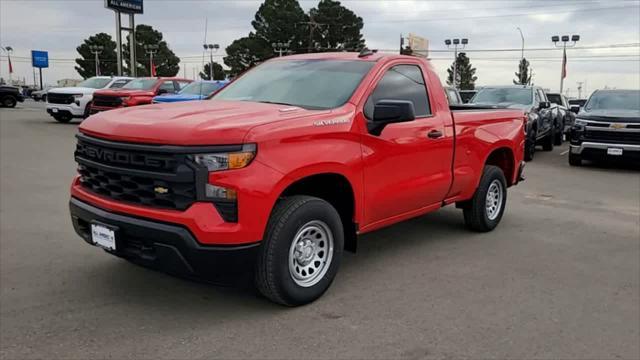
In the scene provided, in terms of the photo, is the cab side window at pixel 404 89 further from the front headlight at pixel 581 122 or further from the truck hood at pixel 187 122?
the front headlight at pixel 581 122

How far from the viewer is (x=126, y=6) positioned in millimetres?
35562

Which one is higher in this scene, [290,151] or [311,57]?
[311,57]

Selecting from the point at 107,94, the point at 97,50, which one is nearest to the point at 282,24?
the point at 97,50

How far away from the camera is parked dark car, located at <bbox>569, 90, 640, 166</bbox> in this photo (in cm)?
1219

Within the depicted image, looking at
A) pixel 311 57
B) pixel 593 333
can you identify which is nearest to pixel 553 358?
pixel 593 333

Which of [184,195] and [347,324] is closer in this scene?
[184,195]

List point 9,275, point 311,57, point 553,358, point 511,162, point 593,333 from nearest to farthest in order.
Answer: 1. point 553,358
2. point 593,333
3. point 9,275
4. point 311,57
5. point 511,162

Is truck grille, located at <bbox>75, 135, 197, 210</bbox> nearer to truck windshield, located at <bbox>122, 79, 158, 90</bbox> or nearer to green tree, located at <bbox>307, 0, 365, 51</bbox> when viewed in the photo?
truck windshield, located at <bbox>122, 79, 158, 90</bbox>

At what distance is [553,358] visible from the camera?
3518mm

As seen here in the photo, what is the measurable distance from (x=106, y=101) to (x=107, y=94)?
0.81ft

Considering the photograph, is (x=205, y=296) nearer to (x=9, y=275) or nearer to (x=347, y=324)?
(x=347, y=324)

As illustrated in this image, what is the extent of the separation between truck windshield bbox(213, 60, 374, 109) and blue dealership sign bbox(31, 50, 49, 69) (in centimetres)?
7760

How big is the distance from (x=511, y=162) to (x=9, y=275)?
5.62 metres

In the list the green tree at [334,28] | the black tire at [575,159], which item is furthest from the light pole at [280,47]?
the black tire at [575,159]
